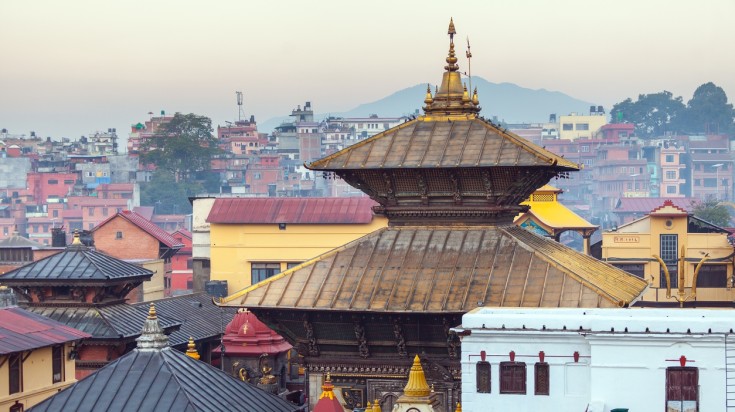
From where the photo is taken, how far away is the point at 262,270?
245 feet

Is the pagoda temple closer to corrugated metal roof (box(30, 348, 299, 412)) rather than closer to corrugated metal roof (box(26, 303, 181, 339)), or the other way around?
corrugated metal roof (box(30, 348, 299, 412))

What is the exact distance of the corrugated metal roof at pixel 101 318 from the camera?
4581 centimetres

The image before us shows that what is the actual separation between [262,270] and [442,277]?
46656 mm

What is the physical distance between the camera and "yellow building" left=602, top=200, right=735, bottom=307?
69.4 metres

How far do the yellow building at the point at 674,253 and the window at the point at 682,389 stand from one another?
43552mm

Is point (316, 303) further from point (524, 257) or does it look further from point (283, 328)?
point (524, 257)

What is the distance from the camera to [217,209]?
77500mm

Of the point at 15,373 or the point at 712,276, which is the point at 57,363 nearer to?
the point at 15,373

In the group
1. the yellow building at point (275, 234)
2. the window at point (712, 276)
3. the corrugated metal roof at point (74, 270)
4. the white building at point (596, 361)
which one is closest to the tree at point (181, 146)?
the yellow building at point (275, 234)

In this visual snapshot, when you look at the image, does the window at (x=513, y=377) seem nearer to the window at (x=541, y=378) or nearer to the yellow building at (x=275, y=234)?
the window at (x=541, y=378)

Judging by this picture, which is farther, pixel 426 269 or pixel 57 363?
pixel 57 363

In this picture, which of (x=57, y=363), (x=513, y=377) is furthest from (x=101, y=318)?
(x=513, y=377)

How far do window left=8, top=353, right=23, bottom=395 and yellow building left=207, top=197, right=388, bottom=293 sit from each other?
3393cm

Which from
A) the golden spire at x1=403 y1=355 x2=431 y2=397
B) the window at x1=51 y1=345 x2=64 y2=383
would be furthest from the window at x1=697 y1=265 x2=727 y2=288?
the golden spire at x1=403 y1=355 x2=431 y2=397
